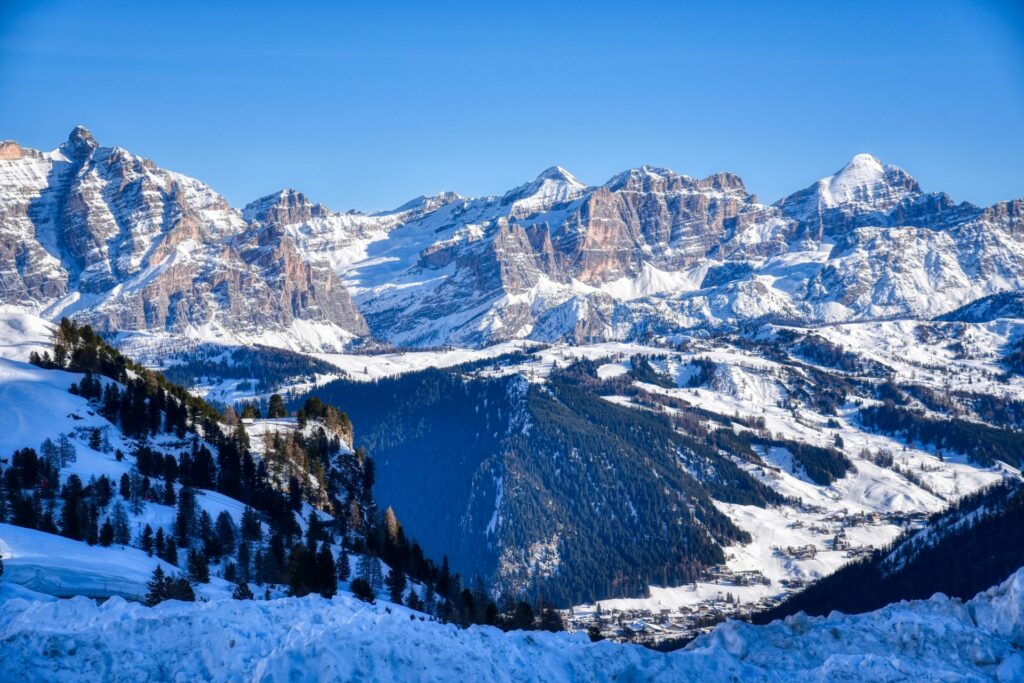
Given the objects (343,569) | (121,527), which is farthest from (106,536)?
(343,569)

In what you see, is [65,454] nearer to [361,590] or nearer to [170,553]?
[170,553]

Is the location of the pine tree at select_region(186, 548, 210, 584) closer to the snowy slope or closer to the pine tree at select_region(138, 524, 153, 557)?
the snowy slope

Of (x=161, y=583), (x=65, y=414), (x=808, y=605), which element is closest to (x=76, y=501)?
(x=161, y=583)

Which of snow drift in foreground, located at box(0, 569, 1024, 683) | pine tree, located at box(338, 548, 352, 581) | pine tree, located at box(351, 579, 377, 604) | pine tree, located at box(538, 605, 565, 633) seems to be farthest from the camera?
pine tree, located at box(538, 605, 565, 633)

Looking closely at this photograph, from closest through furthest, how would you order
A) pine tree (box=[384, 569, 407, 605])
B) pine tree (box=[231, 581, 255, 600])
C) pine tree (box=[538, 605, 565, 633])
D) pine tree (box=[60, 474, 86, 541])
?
1. pine tree (box=[231, 581, 255, 600])
2. pine tree (box=[60, 474, 86, 541])
3. pine tree (box=[384, 569, 407, 605])
4. pine tree (box=[538, 605, 565, 633])

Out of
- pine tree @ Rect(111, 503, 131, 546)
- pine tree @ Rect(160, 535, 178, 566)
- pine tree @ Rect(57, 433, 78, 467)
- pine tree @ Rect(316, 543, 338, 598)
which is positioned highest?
pine tree @ Rect(57, 433, 78, 467)

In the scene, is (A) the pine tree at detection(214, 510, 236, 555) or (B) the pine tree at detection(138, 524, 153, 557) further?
(A) the pine tree at detection(214, 510, 236, 555)

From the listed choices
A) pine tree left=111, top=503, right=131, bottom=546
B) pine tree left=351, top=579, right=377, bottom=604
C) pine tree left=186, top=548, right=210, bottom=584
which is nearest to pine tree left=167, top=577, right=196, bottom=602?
pine tree left=186, top=548, right=210, bottom=584

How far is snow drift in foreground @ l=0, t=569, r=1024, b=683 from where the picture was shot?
4684cm

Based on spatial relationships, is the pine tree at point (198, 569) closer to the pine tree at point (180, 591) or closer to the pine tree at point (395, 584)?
the pine tree at point (180, 591)

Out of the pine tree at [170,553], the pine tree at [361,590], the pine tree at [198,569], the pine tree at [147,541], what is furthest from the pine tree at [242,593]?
the pine tree at [147,541]

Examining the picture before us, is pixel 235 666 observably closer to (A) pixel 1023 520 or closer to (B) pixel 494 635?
(B) pixel 494 635

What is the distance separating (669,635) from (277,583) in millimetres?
108477

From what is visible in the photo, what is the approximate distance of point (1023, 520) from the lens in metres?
162
